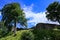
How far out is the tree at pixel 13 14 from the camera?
143 feet

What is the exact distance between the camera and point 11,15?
43250 millimetres

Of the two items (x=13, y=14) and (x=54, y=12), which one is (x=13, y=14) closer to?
(x=13, y=14)

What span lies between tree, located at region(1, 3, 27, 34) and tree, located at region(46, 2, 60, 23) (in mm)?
11905

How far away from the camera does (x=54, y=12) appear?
5431cm

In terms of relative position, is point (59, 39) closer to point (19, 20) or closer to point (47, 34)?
point (47, 34)

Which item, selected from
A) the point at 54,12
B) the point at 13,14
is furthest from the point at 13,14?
the point at 54,12

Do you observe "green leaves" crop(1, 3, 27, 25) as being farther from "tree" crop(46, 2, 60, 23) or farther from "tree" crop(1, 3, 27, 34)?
"tree" crop(46, 2, 60, 23)

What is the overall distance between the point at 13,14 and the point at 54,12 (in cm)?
1606

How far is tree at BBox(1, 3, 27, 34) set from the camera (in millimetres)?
43562

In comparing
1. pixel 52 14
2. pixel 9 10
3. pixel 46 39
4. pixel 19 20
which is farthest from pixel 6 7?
pixel 46 39

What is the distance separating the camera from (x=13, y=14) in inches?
1708

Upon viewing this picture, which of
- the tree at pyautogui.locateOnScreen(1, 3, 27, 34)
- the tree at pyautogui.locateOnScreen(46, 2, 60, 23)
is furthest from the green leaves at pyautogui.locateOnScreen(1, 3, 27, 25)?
the tree at pyautogui.locateOnScreen(46, 2, 60, 23)

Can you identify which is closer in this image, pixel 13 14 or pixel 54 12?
pixel 13 14

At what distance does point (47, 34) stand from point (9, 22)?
17.5 m
